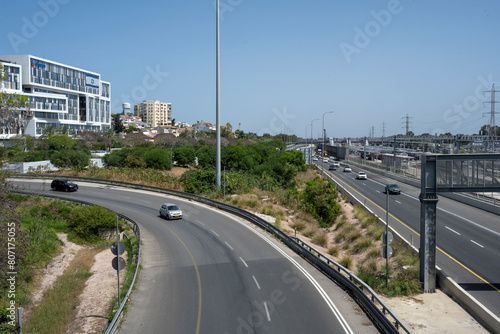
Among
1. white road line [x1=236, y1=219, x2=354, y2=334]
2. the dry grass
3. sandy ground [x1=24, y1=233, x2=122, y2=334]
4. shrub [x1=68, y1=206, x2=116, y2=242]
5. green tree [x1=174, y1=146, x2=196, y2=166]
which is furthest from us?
green tree [x1=174, y1=146, x2=196, y2=166]

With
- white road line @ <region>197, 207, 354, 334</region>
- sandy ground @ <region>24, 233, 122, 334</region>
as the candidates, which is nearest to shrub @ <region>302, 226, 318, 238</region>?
white road line @ <region>197, 207, 354, 334</region>

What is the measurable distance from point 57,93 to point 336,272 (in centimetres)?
10451

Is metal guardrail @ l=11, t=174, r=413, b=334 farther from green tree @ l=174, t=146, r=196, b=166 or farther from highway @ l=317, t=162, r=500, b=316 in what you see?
green tree @ l=174, t=146, r=196, b=166

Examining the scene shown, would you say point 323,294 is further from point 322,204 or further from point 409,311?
point 322,204

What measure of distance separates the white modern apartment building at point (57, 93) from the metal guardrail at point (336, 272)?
62.6m

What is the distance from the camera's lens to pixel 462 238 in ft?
86.2

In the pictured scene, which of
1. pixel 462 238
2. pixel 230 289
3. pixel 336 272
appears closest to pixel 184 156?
pixel 462 238

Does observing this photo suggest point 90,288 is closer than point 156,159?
Yes

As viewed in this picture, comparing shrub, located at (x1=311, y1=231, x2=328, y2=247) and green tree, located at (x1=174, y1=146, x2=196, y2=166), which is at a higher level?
green tree, located at (x1=174, y1=146, x2=196, y2=166)

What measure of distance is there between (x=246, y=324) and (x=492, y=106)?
245 feet

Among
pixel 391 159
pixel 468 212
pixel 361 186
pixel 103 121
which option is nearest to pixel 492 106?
pixel 391 159

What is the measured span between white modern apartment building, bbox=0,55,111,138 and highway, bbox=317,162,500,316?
240 ft

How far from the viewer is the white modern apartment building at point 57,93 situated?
88.6 metres

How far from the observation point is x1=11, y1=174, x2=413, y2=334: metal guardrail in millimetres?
11998
